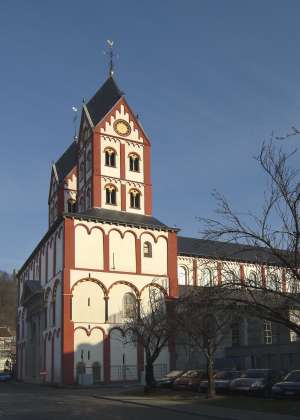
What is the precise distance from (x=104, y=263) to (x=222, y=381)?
931 inches

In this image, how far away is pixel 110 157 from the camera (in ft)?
197

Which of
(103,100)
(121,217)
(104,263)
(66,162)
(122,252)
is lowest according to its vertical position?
(104,263)

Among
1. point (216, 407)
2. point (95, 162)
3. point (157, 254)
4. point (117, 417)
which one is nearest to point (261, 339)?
point (157, 254)

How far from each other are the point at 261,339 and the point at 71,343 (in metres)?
22.9

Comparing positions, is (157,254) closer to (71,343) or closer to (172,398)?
(71,343)

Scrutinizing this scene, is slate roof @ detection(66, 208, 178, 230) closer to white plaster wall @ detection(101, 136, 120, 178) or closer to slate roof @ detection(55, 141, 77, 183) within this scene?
white plaster wall @ detection(101, 136, 120, 178)

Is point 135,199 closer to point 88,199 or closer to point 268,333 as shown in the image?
point 88,199

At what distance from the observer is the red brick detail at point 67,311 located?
1963 inches

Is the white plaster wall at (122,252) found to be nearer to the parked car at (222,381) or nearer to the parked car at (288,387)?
the parked car at (222,381)

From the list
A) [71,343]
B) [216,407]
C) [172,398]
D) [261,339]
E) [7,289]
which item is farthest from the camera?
[7,289]

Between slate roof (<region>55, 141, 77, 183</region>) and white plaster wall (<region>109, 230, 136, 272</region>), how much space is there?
54.7 ft

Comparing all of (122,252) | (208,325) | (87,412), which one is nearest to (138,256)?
(122,252)

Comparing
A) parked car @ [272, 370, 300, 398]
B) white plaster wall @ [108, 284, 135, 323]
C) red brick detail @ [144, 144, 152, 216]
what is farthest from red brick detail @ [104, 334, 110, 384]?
parked car @ [272, 370, 300, 398]

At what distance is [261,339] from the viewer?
207ft
